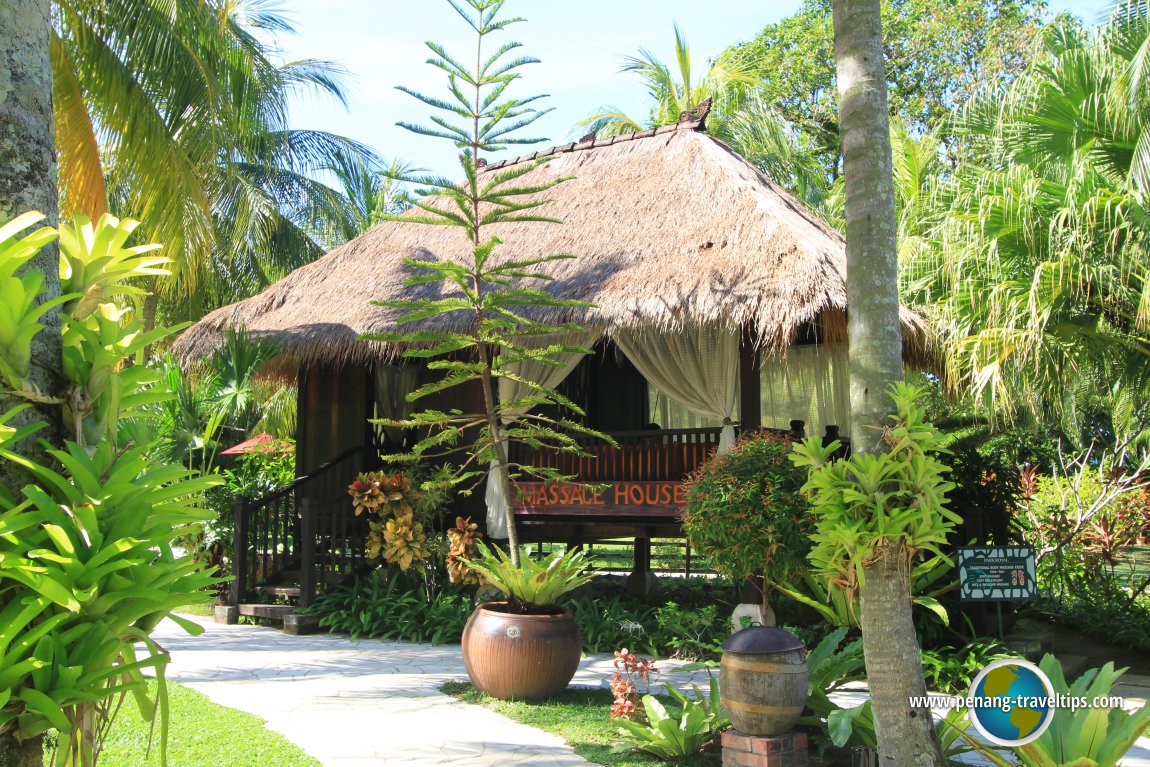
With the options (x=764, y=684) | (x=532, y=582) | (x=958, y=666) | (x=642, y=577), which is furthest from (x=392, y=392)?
(x=764, y=684)

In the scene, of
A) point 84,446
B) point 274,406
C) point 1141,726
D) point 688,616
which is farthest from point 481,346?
point 274,406

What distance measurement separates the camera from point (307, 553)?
9.02m

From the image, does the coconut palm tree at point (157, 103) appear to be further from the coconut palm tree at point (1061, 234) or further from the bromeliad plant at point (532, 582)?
the coconut palm tree at point (1061, 234)

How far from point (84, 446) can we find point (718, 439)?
734 centimetres

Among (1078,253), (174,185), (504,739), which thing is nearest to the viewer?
(504,739)

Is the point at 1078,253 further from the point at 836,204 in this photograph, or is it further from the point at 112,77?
the point at 836,204

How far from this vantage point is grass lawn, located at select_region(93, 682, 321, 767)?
14.8ft

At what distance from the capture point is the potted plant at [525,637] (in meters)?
5.85

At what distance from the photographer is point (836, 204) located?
60.8 ft

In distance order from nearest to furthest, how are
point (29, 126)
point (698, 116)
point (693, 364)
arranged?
point (29, 126)
point (693, 364)
point (698, 116)

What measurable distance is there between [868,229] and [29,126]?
297cm

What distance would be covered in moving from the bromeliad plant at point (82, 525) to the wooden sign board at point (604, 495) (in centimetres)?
634

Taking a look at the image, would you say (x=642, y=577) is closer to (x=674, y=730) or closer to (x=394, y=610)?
(x=394, y=610)

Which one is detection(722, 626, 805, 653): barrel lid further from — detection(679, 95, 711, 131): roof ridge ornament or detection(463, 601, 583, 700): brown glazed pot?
detection(679, 95, 711, 131): roof ridge ornament
